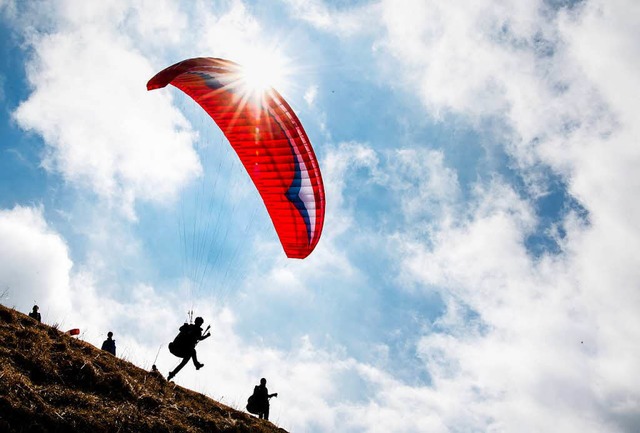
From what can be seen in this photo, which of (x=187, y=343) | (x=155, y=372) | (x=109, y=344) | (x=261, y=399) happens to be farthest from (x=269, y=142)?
(x=109, y=344)

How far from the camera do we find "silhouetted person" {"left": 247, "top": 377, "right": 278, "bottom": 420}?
1412cm

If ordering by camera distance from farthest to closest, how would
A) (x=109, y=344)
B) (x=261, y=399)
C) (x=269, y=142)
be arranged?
(x=109, y=344) → (x=261, y=399) → (x=269, y=142)

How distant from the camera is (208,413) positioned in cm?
903

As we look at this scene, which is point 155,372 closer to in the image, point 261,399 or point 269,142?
point 261,399

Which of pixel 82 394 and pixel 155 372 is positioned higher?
pixel 155 372

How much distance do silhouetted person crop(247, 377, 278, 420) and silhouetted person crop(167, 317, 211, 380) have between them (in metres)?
2.85

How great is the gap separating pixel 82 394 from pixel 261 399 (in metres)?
8.02

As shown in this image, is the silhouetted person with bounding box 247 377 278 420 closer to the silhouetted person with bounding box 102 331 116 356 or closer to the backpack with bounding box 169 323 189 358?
the backpack with bounding box 169 323 189 358

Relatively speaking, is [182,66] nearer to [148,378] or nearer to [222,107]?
[222,107]

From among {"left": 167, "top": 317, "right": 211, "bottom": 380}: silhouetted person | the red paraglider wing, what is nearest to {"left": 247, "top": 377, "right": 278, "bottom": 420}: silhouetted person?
{"left": 167, "top": 317, "right": 211, "bottom": 380}: silhouetted person

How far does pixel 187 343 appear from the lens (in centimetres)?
1202

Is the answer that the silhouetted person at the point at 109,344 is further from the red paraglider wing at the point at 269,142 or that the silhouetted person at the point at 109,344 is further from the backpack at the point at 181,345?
the red paraglider wing at the point at 269,142

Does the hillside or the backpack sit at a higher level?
the backpack

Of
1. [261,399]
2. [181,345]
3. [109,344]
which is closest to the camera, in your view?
[181,345]
